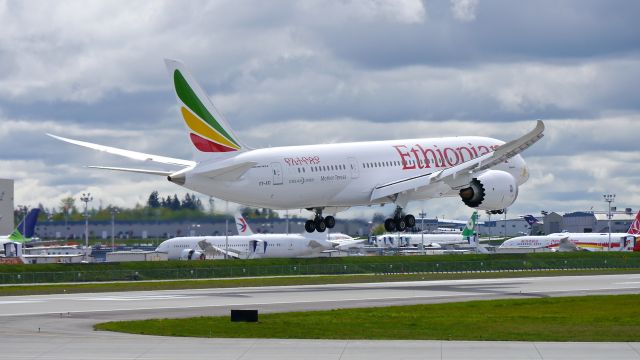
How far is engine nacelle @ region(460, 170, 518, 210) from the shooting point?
73.6 metres

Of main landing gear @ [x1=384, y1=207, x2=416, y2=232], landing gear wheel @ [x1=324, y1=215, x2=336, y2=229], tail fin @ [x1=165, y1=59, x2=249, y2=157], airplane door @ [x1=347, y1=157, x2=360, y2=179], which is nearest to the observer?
tail fin @ [x1=165, y1=59, x2=249, y2=157]

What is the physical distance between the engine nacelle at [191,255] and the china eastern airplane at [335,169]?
6037 cm

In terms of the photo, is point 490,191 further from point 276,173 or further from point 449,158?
point 276,173

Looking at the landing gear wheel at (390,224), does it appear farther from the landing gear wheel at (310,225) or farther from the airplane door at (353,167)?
the landing gear wheel at (310,225)

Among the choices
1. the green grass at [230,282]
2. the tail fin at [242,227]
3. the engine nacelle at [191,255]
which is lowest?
the green grass at [230,282]

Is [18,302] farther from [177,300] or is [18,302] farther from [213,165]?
[213,165]

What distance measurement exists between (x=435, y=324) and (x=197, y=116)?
27.2 m

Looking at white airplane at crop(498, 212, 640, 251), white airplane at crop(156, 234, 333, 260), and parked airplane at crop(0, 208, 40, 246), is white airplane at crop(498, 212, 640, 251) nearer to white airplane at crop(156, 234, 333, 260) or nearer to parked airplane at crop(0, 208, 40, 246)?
white airplane at crop(156, 234, 333, 260)

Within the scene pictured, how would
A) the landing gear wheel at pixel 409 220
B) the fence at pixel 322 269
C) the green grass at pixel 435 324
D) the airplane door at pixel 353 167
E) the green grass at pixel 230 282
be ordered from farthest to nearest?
the fence at pixel 322 269 < the green grass at pixel 230 282 < the landing gear wheel at pixel 409 220 < the airplane door at pixel 353 167 < the green grass at pixel 435 324

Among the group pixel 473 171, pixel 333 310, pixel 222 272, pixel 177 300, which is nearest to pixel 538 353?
pixel 333 310

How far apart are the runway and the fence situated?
17.4 m

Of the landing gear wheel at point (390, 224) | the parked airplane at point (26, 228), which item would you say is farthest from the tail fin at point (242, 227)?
the landing gear wheel at point (390, 224)

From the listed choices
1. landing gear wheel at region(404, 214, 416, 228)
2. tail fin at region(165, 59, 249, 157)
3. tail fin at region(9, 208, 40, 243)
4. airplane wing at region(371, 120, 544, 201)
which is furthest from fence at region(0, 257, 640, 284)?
tail fin at region(9, 208, 40, 243)

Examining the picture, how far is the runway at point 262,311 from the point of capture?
3312 cm
